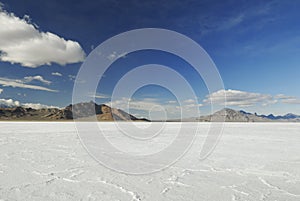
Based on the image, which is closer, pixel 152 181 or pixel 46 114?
pixel 152 181

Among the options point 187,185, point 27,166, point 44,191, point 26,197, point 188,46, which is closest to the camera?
point 26,197

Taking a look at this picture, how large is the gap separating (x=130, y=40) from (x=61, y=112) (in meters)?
140

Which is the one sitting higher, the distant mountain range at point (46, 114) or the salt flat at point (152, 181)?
the distant mountain range at point (46, 114)

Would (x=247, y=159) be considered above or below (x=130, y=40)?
below

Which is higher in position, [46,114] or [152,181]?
[46,114]

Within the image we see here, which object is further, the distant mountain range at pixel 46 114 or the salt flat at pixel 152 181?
the distant mountain range at pixel 46 114

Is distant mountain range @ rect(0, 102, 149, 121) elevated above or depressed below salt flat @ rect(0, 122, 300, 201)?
above

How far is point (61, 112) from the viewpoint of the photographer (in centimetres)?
14312

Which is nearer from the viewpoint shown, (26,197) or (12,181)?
(26,197)

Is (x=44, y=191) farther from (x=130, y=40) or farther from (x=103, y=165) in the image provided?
(x=130, y=40)

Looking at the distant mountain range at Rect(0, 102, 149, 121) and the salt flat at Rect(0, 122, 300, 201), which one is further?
the distant mountain range at Rect(0, 102, 149, 121)

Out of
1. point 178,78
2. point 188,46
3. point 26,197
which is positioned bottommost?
point 26,197

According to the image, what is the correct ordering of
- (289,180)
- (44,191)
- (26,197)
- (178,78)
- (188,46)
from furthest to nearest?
(178,78), (188,46), (289,180), (44,191), (26,197)

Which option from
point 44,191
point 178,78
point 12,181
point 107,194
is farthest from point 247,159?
point 178,78
